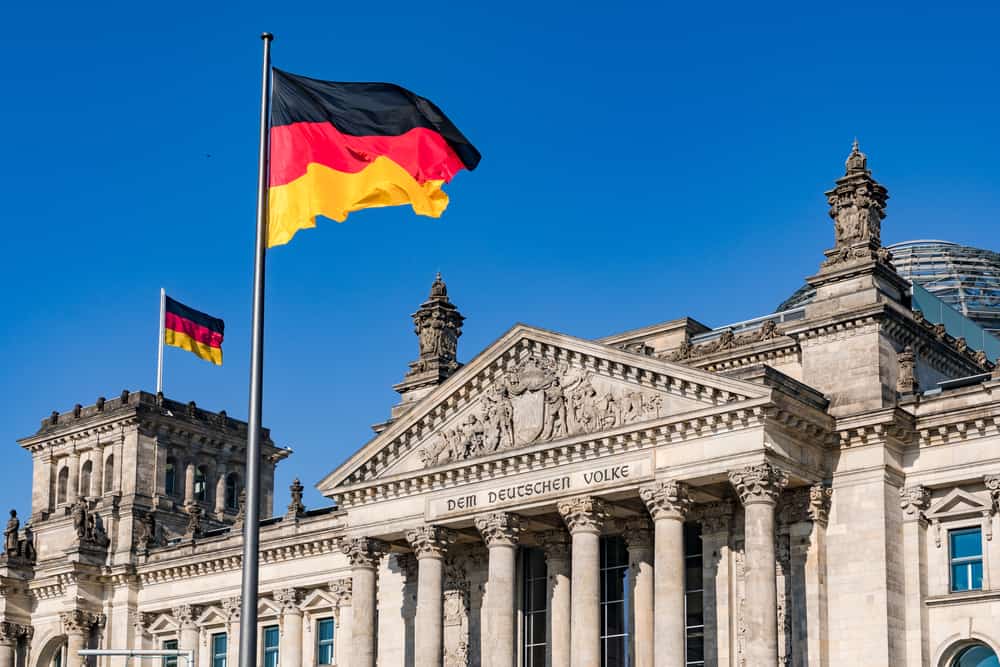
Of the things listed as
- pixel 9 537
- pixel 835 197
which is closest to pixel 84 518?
pixel 9 537

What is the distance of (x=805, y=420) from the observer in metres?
47.6

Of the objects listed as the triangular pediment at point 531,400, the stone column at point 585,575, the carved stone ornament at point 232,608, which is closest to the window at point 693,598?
the stone column at point 585,575

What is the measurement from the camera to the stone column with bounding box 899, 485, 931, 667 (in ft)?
155

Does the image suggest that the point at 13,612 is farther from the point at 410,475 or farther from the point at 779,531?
the point at 779,531

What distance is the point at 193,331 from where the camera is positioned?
69.9 metres

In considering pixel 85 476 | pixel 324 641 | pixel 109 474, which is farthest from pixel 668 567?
pixel 85 476

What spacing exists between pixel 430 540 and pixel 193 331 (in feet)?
67.6

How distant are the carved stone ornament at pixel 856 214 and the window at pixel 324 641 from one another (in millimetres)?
24525

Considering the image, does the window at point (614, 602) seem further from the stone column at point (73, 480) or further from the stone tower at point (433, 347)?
the stone column at point (73, 480)

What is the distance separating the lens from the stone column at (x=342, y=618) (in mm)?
61875

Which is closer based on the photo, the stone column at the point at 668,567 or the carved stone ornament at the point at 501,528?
the stone column at the point at 668,567

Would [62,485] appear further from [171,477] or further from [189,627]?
[189,627]

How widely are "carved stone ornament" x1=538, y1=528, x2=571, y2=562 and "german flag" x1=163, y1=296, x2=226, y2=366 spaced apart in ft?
71.4

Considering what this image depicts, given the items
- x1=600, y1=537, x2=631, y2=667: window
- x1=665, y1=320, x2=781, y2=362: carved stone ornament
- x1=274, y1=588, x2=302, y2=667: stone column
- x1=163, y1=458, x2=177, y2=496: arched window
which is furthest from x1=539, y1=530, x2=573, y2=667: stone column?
x1=163, y1=458, x2=177, y2=496: arched window
